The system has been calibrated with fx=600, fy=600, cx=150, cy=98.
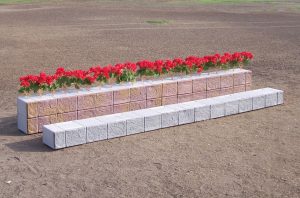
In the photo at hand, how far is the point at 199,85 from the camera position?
38.0 feet

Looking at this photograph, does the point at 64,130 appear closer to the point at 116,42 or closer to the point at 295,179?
the point at 295,179

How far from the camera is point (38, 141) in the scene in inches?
369

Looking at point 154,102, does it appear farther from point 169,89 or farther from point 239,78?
point 239,78

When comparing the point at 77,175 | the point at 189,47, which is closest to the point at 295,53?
the point at 189,47

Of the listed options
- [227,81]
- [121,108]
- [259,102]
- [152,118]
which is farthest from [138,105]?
[259,102]

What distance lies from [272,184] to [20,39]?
14.4 m

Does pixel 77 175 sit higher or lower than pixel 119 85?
lower

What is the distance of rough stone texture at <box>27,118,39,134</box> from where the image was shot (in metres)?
9.65

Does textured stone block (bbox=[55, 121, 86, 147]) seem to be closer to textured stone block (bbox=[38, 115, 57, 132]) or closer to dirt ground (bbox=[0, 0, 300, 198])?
dirt ground (bbox=[0, 0, 300, 198])

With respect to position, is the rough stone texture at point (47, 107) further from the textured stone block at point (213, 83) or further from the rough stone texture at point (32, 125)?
the textured stone block at point (213, 83)

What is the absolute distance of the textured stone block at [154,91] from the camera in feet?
35.7

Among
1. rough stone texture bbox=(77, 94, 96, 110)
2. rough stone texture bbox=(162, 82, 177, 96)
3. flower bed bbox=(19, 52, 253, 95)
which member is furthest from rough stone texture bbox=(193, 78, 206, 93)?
rough stone texture bbox=(77, 94, 96, 110)

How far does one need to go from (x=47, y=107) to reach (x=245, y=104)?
380cm

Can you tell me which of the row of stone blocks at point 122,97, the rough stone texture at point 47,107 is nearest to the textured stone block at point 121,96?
the row of stone blocks at point 122,97
